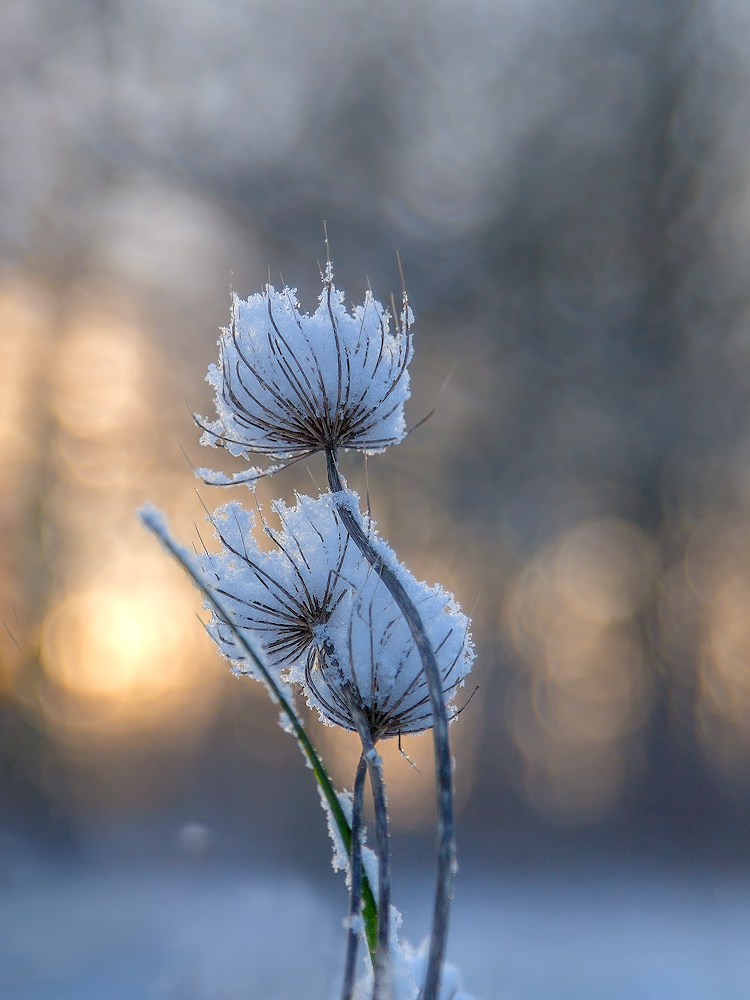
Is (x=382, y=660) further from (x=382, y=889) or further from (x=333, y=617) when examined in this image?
(x=382, y=889)

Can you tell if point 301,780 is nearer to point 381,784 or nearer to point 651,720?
point 651,720

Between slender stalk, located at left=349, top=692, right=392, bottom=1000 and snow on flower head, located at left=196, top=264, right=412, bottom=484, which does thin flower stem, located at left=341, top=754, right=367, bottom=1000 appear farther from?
snow on flower head, located at left=196, top=264, right=412, bottom=484

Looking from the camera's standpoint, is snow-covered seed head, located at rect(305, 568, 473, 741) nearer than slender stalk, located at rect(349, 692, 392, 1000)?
No

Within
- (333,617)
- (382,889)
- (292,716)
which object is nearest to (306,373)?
(333,617)

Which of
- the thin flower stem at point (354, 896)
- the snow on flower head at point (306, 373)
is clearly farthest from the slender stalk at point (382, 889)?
the snow on flower head at point (306, 373)

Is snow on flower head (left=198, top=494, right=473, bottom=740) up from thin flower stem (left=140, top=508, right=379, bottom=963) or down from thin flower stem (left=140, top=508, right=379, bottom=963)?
up

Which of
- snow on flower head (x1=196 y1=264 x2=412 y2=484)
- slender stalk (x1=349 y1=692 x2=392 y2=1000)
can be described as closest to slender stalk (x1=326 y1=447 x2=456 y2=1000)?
slender stalk (x1=349 y1=692 x2=392 y2=1000)

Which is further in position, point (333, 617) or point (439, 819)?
point (333, 617)
